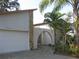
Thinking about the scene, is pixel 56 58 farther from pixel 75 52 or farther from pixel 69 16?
pixel 69 16

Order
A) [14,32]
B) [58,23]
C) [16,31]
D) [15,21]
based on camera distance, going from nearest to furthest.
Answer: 1. [14,32]
2. [16,31]
3. [15,21]
4. [58,23]

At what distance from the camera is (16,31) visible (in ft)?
74.7

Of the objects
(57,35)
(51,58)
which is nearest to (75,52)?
(51,58)

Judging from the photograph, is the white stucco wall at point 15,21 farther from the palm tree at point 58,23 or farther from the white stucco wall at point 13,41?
the palm tree at point 58,23

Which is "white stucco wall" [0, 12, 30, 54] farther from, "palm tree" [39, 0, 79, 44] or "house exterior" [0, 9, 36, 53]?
"palm tree" [39, 0, 79, 44]

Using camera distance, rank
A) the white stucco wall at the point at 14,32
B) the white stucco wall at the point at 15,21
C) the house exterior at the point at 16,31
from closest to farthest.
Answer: the white stucco wall at the point at 14,32 < the house exterior at the point at 16,31 < the white stucco wall at the point at 15,21

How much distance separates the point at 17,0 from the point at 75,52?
15.3 metres

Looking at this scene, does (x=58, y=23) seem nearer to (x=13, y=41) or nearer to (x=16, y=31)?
(x=16, y=31)

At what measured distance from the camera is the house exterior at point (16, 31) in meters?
21.1

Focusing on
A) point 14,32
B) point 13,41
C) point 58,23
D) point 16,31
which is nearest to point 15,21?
point 16,31

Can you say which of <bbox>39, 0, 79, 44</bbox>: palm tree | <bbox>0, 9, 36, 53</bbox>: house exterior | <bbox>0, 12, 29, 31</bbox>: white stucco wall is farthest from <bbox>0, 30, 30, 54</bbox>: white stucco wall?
<bbox>39, 0, 79, 44</bbox>: palm tree

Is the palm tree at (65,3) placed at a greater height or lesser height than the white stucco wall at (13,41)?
greater

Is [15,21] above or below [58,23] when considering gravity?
above

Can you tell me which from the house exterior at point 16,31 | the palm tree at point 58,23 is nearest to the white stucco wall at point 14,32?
the house exterior at point 16,31
